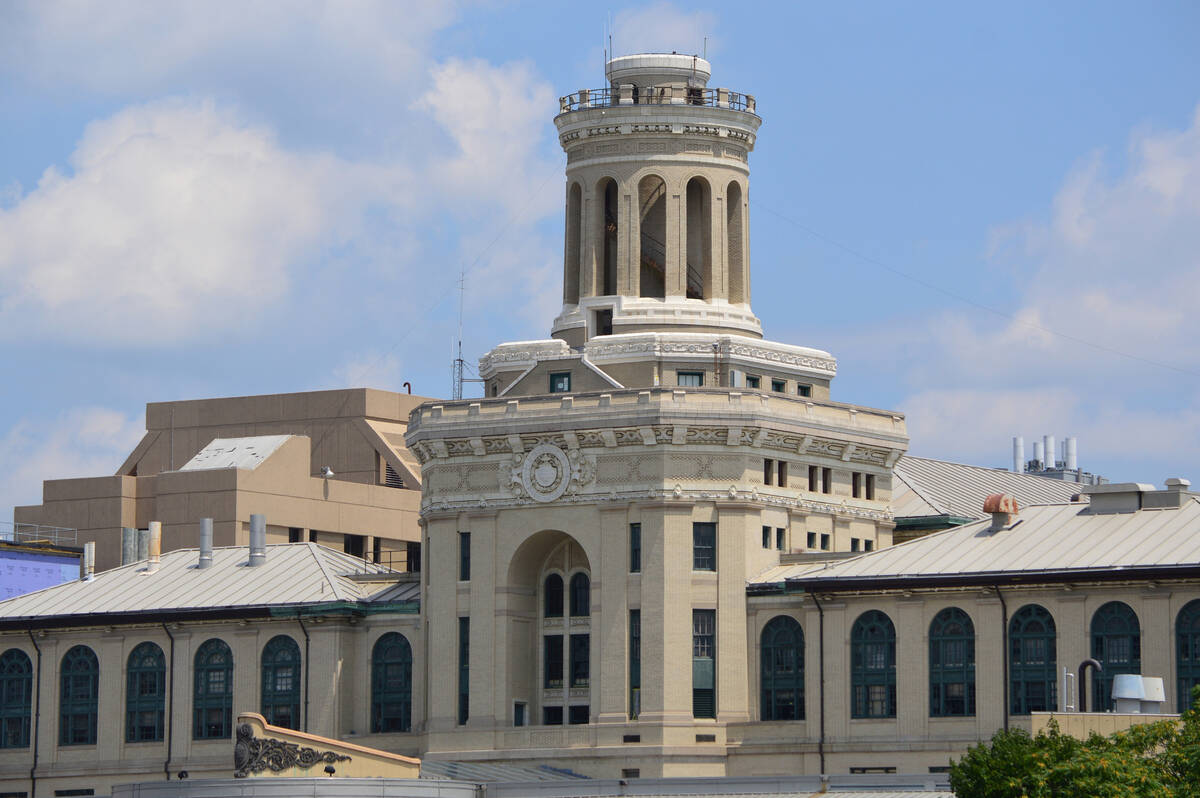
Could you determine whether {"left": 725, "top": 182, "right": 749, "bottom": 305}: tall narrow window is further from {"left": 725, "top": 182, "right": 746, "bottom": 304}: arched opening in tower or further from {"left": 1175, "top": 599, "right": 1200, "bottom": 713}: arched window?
{"left": 1175, "top": 599, "right": 1200, "bottom": 713}: arched window

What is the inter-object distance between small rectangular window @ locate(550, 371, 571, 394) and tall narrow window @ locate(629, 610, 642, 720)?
1103 cm

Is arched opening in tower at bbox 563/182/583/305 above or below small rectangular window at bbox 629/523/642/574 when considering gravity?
above

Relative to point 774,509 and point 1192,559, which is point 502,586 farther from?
point 1192,559

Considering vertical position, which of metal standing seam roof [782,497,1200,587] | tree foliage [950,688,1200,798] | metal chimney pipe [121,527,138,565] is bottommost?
tree foliage [950,688,1200,798]

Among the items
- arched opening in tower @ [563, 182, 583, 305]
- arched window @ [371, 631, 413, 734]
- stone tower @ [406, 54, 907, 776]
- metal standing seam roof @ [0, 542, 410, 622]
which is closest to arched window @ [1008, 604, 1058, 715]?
stone tower @ [406, 54, 907, 776]

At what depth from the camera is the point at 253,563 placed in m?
125

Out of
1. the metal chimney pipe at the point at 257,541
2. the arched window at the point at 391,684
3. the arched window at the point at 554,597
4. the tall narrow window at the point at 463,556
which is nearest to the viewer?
the tall narrow window at the point at 463,556

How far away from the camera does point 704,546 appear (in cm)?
10944

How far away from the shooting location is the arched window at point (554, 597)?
11388cm

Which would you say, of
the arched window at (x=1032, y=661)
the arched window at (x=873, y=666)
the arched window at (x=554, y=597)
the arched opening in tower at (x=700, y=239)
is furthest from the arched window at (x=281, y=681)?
the arched window at (x=1032, y=661)

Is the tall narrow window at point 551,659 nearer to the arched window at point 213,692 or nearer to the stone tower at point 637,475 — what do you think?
the stone tower at point 637,475

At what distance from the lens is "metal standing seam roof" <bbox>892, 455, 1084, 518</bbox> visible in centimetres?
12231

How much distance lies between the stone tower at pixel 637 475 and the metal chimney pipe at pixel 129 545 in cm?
4843

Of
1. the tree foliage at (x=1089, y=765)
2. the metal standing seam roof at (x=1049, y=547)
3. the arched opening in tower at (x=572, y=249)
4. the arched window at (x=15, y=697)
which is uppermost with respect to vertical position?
the arched opening in tower at (x=572, y=249)
